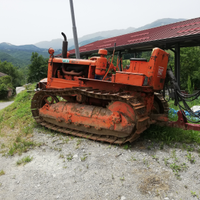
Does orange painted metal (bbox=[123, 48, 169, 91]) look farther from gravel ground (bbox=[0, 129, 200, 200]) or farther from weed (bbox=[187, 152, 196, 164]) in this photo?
weed (bbox=[187, 152, 196, 164])

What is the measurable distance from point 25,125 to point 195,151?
5.27 meters

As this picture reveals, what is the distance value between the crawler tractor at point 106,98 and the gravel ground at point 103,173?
1.68 ft

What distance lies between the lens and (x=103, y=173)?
328 centimetres

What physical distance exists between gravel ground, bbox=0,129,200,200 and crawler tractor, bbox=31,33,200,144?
0.51 metres

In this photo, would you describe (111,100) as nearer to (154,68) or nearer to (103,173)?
(154,68)

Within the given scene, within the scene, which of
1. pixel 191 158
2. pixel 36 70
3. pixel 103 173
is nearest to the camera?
pixel 103 173

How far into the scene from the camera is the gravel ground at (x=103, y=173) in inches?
110

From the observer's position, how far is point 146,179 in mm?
3049

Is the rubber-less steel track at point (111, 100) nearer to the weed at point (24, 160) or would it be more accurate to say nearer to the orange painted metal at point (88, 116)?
the orange painted metal at point (88, 116)

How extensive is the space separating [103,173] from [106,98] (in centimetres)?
183

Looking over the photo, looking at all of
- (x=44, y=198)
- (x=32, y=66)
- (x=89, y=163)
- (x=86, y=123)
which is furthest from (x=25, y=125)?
(x=32, y=66)

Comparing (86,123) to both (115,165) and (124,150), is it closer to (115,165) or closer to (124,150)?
(124,150)

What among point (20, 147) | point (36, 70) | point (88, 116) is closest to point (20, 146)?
point (20, 147)

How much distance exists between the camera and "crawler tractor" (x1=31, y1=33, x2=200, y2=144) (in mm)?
4176
